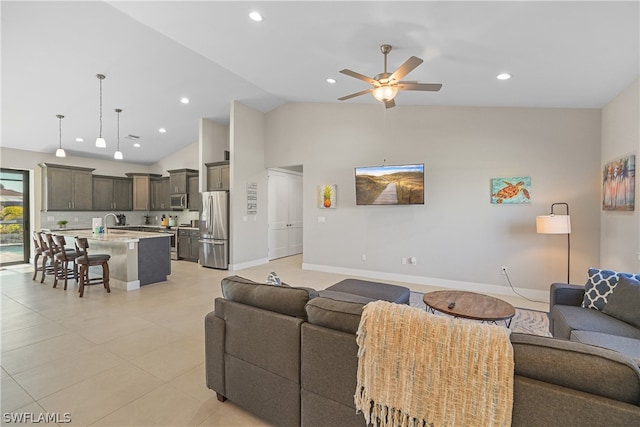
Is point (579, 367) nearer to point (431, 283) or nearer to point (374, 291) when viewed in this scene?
point (374, 291)

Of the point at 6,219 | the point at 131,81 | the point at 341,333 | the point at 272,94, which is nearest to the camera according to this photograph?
the point at 341,333

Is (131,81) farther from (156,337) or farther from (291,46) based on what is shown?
(156,337)

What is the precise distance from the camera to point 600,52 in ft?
8.95

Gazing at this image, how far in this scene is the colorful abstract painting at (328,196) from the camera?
6219 mm

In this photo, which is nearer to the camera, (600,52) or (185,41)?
(600,52)

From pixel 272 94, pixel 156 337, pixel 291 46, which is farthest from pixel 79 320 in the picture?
pixel 272 94

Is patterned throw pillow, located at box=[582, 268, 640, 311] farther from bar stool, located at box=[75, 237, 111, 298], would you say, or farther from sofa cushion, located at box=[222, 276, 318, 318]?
bar stool, located at box=[75, 237, 111, 298]

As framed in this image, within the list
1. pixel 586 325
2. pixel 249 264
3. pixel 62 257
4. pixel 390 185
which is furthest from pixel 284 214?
pixel 586 325

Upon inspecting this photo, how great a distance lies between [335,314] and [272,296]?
0.50 meters

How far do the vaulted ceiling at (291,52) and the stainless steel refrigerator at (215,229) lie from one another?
2.17 metres

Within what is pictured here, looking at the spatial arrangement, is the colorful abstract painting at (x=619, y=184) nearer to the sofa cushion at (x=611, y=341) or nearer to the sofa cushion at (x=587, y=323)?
the sofa cushion at (x=587, y=323)

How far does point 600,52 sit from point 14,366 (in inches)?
242

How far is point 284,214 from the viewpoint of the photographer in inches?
326

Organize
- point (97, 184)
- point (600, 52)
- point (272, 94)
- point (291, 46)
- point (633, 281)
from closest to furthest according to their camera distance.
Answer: point (633, 281) → point (600, 52) → point (291, 46) → point (272, 94) → point (97, 184)
